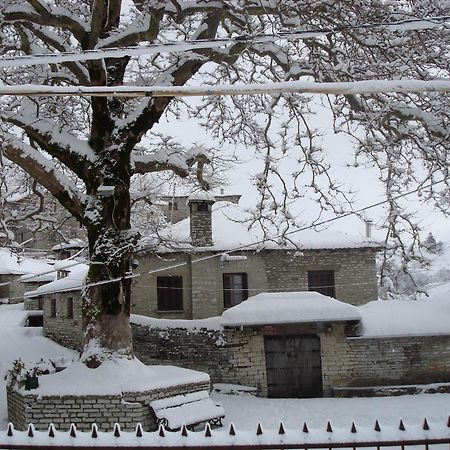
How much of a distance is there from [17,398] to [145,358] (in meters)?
6.18

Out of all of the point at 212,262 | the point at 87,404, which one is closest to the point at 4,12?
the point at 87,404

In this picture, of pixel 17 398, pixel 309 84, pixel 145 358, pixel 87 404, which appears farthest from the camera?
pixel 145 358

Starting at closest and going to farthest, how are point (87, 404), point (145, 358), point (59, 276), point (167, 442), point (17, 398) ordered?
point (167, 442), point (87, 404), point (17, 398), point (145, 358), point (59, 276)

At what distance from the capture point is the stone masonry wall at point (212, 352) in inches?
630

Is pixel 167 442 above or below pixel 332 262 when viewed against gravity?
below

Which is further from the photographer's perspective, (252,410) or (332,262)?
(332,262)

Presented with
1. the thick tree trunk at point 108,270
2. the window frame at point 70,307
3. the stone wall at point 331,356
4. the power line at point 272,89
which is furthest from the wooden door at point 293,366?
the power line at point 272,89

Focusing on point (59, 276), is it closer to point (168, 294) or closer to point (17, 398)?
point (168, 294)

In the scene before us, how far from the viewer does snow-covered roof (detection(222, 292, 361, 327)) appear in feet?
52.0

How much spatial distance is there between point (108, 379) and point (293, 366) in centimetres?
767

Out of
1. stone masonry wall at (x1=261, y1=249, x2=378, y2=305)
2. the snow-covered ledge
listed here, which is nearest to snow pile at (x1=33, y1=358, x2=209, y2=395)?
the snow-covered ledge

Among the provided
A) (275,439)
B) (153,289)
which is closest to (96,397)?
(275,439)

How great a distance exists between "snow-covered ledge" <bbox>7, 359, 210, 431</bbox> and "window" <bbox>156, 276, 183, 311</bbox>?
10.7 metres

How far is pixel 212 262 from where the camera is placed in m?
21.0
